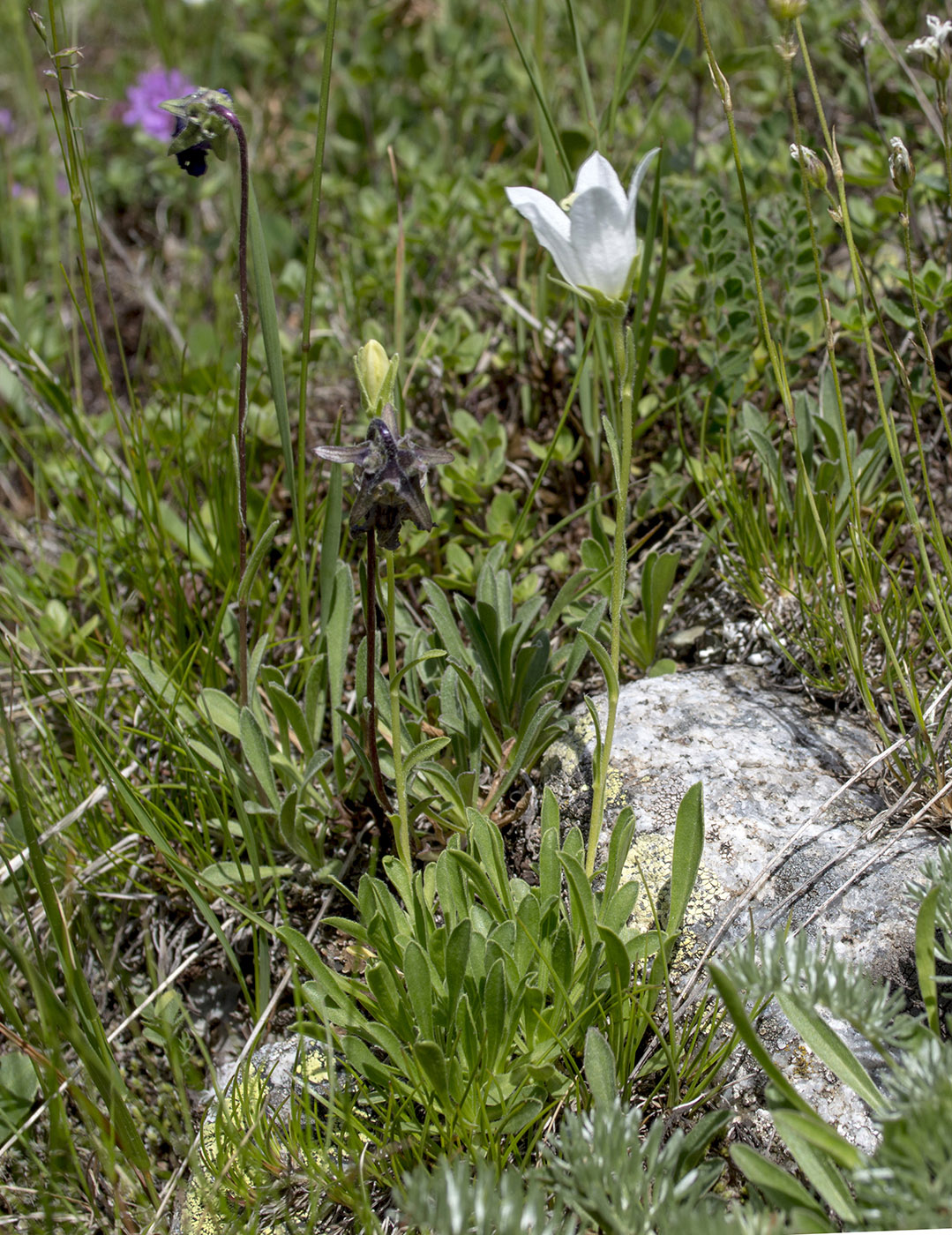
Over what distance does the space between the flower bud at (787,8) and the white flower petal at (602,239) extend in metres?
0.66

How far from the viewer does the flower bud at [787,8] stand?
1.79 meters

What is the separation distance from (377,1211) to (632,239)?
1.68 m

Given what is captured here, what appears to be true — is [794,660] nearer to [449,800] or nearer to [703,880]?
[703,880]

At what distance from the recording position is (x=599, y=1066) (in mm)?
1573

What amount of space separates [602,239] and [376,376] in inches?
17.3

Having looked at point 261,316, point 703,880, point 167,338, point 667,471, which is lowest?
point 703,880

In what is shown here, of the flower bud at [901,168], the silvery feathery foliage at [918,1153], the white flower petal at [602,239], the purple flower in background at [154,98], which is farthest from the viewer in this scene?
the purple flower in background at [154,98]

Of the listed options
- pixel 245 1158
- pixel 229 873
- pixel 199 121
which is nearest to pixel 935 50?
pixel 199 121

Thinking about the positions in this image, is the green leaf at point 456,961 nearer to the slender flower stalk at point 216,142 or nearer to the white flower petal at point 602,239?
the slender flower stalk at point 216,142

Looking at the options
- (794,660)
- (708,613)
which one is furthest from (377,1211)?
(708,613)

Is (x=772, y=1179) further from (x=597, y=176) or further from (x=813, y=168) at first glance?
(x=813, y=168)

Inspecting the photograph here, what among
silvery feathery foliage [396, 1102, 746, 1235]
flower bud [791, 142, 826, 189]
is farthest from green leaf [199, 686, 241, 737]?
flower bud [791, 142, 826, 189]

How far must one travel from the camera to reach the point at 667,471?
2.78 m

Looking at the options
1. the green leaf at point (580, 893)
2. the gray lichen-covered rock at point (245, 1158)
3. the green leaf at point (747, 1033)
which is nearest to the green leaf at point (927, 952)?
the green leaf at point (747, 1033)
